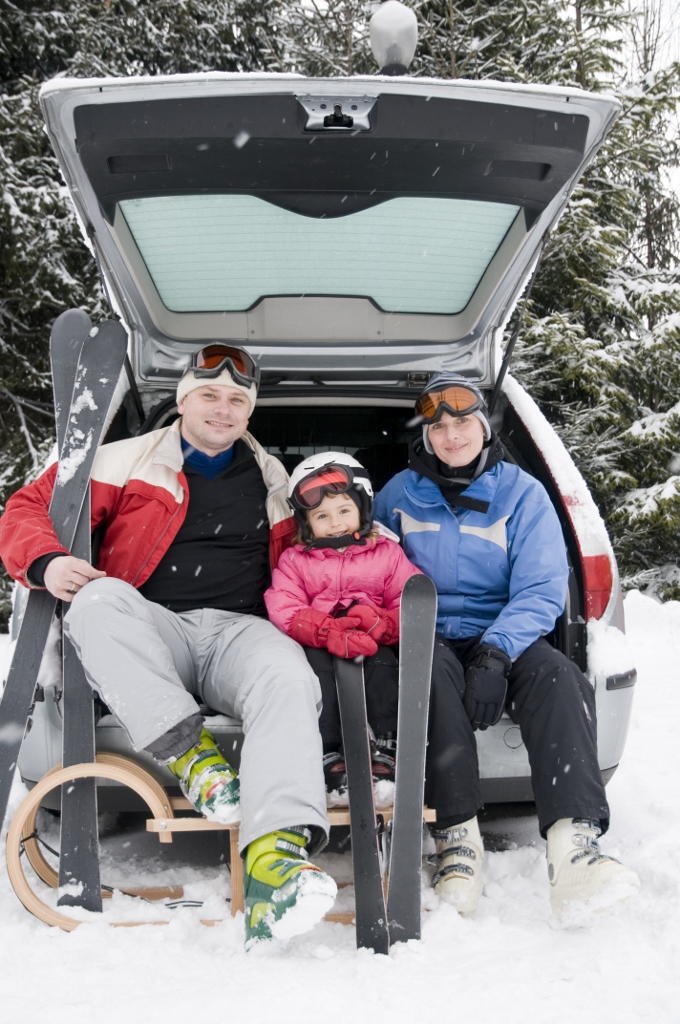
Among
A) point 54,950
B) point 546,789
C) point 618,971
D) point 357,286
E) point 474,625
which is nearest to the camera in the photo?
point 618,971

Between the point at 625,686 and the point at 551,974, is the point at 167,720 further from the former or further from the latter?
the point at 625,686

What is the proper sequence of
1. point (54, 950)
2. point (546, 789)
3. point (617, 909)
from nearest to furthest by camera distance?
point (54, 950)
point (617, 909)
point (546, 789)

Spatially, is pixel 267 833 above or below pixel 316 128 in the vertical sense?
below

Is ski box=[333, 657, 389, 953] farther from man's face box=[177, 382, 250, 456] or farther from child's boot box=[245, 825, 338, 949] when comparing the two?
man's face box=[177, 382, 250, 456]

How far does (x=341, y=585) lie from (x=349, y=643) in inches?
10.2

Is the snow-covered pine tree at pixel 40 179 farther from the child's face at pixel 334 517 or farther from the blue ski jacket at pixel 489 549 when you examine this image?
the blue ski jacket at pixel 489 549

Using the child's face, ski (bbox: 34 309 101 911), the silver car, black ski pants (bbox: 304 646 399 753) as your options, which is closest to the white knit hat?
the silver car

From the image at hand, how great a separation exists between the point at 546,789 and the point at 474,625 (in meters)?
0.58

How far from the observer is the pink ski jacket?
2.39 m

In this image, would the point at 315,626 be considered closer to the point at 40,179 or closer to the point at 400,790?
the point at 400,790

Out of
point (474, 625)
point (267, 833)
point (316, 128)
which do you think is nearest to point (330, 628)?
point (474, 625)

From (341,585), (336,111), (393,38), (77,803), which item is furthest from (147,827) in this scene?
(393,38)

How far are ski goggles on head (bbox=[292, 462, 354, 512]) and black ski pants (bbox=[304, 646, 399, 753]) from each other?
0.47m

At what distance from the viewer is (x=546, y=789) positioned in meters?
1.99
